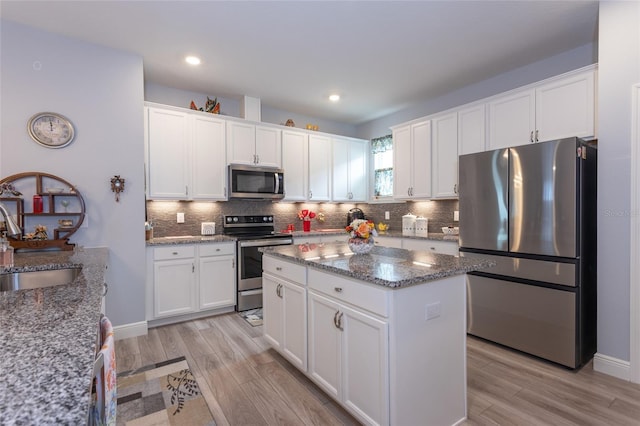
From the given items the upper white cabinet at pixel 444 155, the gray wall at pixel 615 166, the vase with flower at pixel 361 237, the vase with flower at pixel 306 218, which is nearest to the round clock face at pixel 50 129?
the vase with flower at pixel 361 237

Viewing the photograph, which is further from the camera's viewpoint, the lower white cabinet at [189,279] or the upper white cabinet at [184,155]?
the upper white cabinet at [184,155]

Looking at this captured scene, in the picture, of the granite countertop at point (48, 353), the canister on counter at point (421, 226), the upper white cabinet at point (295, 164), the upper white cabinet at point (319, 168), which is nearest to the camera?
the granite countertop at point (48, 353)

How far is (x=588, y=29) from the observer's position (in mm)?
2738

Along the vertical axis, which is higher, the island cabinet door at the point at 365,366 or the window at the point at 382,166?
the window at the point at 382,166

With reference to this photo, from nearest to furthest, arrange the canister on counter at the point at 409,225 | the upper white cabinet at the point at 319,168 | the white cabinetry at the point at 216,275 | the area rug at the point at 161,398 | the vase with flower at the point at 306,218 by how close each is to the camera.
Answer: the area rug at the point at 161,398, the white cabinetry at the point at 216,275, the canister on counter at the point at 409,225, the upper white cabinet at the point at 319,168, the vase with flower at the point at 306,218

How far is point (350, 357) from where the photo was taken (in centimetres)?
180

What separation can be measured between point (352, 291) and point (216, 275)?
2.41 metres

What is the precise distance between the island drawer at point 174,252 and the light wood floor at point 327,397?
86cm

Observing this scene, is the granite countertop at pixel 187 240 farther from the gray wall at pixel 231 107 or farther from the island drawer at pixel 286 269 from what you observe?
the gray wall at pixel 231 107

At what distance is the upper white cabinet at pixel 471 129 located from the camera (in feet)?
11.4

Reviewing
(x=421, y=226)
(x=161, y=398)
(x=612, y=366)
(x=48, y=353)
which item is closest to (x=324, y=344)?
(x=161, y=398)

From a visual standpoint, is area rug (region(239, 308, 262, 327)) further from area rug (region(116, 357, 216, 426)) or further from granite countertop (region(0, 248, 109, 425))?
granite countertop (region(0, 248, 109, 425))

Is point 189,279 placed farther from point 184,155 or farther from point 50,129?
point 50,129

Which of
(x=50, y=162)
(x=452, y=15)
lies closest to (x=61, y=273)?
(x=50, y=162)
